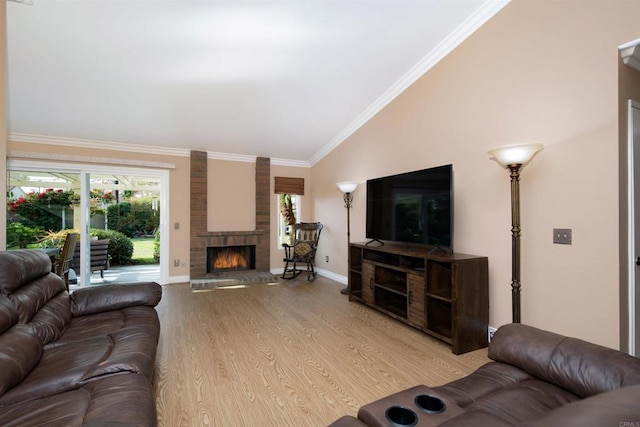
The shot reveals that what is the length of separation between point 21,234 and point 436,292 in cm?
567

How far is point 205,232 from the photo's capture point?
18.0ft

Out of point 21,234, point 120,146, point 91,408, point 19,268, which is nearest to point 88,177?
point 120,146

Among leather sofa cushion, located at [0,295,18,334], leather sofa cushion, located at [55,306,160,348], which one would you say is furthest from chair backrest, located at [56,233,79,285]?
leather sofa cushion, located at [0,295,18,334]

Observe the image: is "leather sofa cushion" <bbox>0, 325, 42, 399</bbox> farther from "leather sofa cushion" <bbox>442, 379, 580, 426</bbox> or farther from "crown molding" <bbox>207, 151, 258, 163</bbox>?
"crown molding" <bbox>207, 151, 258, 163</bbox>

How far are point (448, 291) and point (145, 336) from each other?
8.60 feet

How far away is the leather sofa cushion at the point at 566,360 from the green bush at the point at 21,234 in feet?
19.3

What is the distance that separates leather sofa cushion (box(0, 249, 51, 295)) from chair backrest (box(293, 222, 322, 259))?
3778 mm

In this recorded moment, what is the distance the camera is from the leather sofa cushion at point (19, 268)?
1749mm

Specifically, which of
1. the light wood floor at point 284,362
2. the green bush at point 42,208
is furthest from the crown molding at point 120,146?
the light wood floor at point 284,362

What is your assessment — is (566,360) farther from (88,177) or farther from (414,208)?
(88,177)

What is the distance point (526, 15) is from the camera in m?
2.55

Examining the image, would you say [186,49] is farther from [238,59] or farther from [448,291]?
[448,291]

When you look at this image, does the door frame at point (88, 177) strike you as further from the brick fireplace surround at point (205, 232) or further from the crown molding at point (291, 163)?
the crown molding at point (291, 163)

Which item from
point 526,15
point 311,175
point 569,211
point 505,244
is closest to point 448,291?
point 505,244
